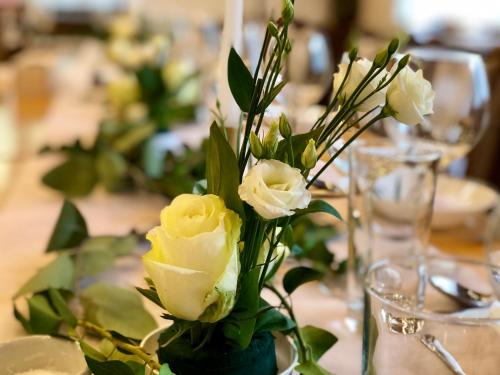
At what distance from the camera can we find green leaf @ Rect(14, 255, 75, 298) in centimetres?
73

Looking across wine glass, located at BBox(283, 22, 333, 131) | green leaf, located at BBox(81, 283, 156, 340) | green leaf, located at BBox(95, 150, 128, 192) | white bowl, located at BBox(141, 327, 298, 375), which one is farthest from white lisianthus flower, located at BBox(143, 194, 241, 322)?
wine glass, located at BBox(283, 22, 333, 131)

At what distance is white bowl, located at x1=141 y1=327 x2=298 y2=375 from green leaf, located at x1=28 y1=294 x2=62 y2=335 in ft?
0.44

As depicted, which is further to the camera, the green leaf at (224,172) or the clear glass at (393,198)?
the clear glass at (393,198)

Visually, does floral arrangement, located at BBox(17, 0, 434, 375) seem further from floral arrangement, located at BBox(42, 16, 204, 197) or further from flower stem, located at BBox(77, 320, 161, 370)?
floral arrangement, located at BBox(42, 16, 204, 197)

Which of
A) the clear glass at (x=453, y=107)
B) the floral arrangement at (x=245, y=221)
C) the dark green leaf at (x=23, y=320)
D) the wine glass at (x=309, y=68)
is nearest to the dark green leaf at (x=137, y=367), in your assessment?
the floral arrangement at (x=245, y=221)

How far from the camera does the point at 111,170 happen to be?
1.24 metres

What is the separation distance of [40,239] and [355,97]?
2.22 feet

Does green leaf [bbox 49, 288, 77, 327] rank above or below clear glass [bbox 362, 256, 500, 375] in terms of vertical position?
below

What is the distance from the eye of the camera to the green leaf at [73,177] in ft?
4.00

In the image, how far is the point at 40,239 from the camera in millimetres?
1029

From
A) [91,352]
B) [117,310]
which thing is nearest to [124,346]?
[91,352]

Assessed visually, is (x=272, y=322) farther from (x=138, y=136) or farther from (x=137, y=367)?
(x=138, y=136)

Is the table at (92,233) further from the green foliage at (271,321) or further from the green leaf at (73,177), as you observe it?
the green foliage at (271,321)

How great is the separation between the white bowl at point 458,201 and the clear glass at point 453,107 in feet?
0.23
